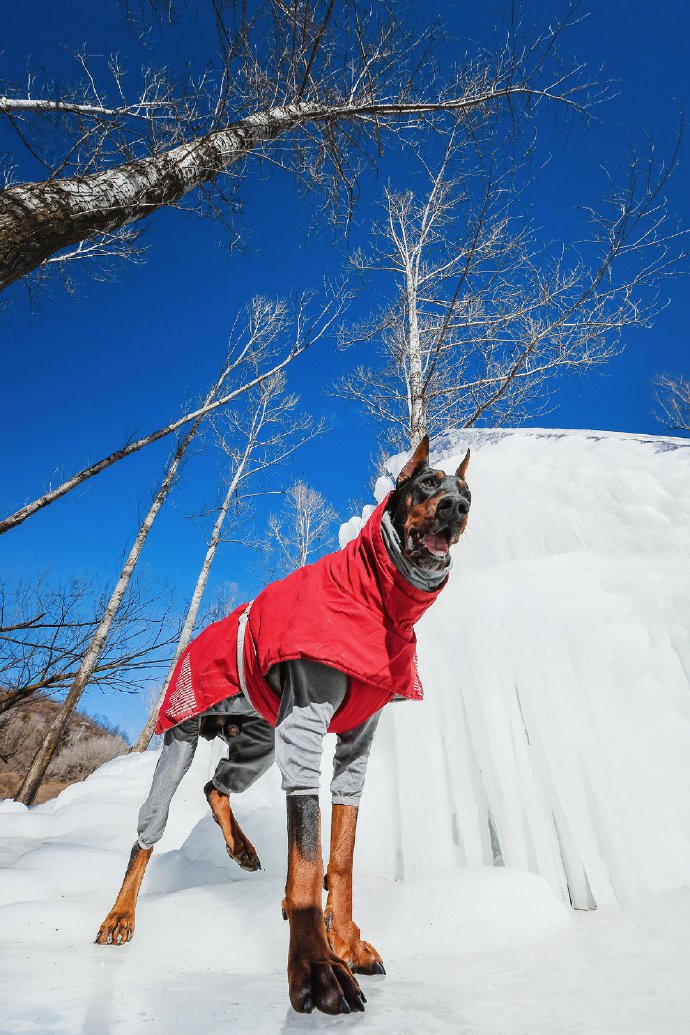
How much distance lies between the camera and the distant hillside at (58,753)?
29.1 feet

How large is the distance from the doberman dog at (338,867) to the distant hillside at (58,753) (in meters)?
8.15

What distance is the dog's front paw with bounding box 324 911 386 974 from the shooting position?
1258 millimetres

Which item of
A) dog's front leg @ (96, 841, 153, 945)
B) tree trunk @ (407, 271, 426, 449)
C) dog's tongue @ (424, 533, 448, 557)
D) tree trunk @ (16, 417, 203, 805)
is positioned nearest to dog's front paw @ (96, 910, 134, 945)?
dog's front leg @ (96, 841, 153, 945)

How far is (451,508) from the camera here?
1.39 metres

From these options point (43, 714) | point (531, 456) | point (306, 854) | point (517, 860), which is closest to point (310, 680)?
point (306, 854)

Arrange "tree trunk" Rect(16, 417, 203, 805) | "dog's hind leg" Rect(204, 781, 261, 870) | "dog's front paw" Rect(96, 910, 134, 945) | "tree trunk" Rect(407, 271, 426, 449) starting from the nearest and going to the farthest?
"dog's front paw" Rect(96, 910, 134, 945) → "dog's hind leg" Rect(204, 781, 261, 870) → "tree trunk" Rect(407, 271, 426, 449) → "tree trunk" Rect(16, 417, 203, 805)

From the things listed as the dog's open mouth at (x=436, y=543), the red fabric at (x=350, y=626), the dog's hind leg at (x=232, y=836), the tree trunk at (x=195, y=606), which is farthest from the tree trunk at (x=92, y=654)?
the dog's open mouth at (x=436, y=543)

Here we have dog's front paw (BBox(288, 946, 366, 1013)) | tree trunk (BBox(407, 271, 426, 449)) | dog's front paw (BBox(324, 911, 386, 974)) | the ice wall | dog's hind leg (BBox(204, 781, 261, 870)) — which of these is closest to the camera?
dog's front paw (BBox(288, 946, 366, 1013))

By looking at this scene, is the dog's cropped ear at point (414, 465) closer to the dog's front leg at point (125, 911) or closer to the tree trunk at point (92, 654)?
the dog's front leg at point (125, 911)

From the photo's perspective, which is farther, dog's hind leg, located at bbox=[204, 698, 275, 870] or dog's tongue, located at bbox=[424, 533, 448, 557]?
dog's hind leg, located at bbox=[204, 698, 275, 870]

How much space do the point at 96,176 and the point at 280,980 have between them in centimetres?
260

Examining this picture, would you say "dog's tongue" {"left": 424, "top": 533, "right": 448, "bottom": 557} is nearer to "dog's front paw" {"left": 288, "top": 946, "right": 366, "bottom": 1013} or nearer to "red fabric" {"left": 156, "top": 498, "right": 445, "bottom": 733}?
"red fabric" {"left": 156, "top": 498, "right": 445, "bottom": 733}

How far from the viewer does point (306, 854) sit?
1.20 metres

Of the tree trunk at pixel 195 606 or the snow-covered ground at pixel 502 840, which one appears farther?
the tree trunk at pixel 195 606
